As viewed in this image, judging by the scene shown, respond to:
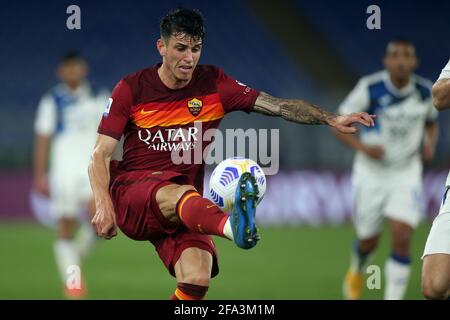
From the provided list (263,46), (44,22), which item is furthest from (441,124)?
(44,22)

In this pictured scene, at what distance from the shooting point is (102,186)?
5.77 m

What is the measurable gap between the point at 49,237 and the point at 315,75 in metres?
6.85

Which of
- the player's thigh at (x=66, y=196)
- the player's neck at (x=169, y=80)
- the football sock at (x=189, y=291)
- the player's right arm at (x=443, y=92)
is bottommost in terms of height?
the football sock at (x=189, y=291)

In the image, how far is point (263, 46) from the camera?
18.4 meters

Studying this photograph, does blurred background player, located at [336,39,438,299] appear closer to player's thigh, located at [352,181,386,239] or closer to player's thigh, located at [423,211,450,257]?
player's thigh, located at [352,181,386,239]

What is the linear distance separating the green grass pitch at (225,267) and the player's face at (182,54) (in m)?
3.56

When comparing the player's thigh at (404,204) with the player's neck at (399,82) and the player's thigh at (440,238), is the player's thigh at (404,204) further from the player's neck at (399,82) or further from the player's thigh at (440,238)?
the player's thigh at (440,238)

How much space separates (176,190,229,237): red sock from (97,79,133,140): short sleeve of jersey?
62 cm

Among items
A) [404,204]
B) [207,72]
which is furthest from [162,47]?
[404,204]

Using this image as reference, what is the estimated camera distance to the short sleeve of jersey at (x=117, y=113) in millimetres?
5891

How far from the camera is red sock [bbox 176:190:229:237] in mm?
5512

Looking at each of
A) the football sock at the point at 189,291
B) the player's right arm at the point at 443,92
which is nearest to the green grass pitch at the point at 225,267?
the football sock at the point at 189,291

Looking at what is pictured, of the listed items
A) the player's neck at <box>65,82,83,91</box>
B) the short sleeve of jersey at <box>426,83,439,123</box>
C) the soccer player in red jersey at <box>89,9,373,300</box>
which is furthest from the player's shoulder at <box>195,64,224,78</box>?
the player's neck at <box>65,82,83,91</box>
